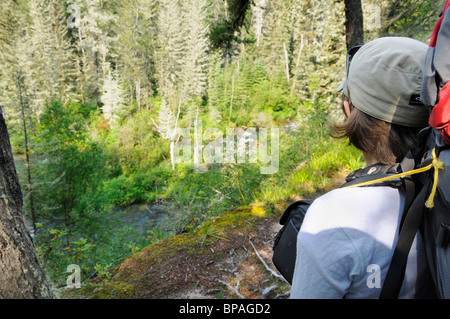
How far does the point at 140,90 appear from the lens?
115ft

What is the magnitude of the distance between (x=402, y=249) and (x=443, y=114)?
0.38m

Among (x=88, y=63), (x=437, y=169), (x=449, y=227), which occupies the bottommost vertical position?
(x=449, y=227)

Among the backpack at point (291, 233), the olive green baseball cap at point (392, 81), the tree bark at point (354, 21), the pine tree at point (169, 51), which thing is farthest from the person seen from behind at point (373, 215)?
the pine tree at point (169, 51)

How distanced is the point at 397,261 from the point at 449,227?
17 cm

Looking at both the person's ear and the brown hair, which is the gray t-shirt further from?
the person's ear

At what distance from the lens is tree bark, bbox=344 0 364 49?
15.3 ft

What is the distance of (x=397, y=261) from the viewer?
72 cm

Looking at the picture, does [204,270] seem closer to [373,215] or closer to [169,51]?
[373,215]

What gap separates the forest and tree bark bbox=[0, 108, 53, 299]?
7.68 meters

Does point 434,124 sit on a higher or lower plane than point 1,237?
higher

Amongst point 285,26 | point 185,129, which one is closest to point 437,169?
point 185,129

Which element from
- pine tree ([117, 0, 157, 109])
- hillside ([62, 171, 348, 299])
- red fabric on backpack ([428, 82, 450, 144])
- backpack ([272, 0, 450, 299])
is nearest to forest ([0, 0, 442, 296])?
pine tree ([117, 0, 157, 109])
